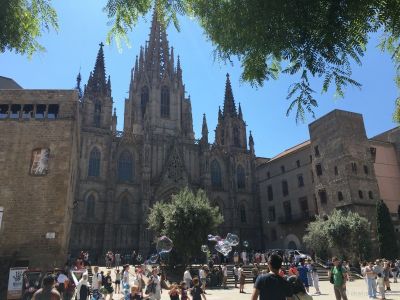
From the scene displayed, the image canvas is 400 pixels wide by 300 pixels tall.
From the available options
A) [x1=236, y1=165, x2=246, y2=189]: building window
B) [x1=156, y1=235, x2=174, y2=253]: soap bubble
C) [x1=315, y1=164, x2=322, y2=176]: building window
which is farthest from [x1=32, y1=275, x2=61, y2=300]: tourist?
[x1=236, y1=165, x2=246, y2=189]: building window

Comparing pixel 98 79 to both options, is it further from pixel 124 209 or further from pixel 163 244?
pixel 163 244

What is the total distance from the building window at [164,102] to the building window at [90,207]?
17955 mm

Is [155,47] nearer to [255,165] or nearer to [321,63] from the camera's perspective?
[255,165]

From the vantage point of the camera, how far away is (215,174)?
50.3 metres

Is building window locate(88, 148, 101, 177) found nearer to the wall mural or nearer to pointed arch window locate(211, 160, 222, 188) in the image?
pointed arch window locate(211, 160, 222, 188)

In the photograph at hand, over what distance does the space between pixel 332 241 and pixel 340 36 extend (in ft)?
93.1

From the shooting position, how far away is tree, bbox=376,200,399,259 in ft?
104

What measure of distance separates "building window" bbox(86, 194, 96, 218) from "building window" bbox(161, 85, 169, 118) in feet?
58.9

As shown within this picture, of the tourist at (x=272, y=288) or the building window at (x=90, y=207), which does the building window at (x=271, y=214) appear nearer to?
the building window at (x=90, y=207)

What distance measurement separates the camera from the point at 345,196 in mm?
35594

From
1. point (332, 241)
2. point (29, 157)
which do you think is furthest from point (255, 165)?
point (29, 157)

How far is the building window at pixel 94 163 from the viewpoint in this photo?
42.6 m

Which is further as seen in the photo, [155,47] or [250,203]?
[155,47]

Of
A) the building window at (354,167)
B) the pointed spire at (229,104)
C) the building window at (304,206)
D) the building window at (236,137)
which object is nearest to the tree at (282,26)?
the building window at (354,167)
